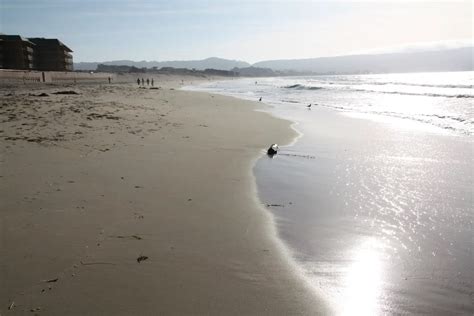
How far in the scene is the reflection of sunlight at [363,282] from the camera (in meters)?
2.94

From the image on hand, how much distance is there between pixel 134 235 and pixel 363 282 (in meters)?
2.41

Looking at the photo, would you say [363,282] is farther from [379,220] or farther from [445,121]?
[445,121]

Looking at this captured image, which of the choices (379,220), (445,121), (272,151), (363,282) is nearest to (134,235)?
(363,282)

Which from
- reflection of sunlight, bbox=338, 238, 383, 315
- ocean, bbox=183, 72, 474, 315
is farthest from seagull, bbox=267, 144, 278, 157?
reflection of sunlight, bbox=338, 238, 383, 315

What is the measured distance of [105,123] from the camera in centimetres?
1059

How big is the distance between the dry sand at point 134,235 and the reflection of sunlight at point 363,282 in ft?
0.89

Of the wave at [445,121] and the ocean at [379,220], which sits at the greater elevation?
the wave at [445,121]

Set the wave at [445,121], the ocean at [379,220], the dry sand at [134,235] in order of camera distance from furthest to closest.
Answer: the wave at [445,121], the ocean at [379,220], the dry sand at [134,235]

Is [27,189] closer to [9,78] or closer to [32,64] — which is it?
[9,78]

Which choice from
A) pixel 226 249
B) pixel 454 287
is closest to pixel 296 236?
pixel 226 249

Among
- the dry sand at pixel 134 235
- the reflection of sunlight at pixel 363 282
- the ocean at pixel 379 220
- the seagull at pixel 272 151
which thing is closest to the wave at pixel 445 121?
the ocean at pixel 379 220

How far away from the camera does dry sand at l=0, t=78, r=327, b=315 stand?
2854 millimetres

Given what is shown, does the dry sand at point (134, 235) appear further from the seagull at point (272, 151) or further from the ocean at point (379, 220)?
the seagull at point (272, 151)

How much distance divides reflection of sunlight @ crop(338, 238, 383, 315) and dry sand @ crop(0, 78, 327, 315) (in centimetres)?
27
